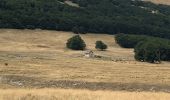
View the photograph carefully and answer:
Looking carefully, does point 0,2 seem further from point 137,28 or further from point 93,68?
point 93,68

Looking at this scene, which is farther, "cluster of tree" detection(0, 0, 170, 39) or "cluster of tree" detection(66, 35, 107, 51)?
"cluster of tree" detection(0, 0, 170, 39)

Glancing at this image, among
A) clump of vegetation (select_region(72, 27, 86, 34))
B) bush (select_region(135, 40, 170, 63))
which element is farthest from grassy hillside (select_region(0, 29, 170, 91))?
clump of vegetation (select_region(72, 27, 86, 34))

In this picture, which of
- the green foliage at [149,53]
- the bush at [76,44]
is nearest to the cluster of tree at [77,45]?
the bush at [76,44]

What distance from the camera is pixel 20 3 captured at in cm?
10644

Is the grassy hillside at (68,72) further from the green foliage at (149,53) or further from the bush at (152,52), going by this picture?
the bush at (152,52)

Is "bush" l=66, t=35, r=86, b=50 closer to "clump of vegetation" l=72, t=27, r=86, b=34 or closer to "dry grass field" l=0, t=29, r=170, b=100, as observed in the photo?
"dry grass field" l=0, t=29, r=170, b=100

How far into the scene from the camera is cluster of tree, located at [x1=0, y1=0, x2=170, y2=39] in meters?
97.7

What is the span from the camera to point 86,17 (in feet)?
361

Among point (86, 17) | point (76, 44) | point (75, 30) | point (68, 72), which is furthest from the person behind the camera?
point (86, 17)

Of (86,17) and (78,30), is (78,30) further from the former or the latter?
(86,17)

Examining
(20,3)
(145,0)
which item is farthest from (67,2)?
(145,0)

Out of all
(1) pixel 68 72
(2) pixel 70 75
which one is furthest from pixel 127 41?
(2) pixel 70 75

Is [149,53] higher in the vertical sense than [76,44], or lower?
higher

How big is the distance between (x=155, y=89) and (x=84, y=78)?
279 inches
